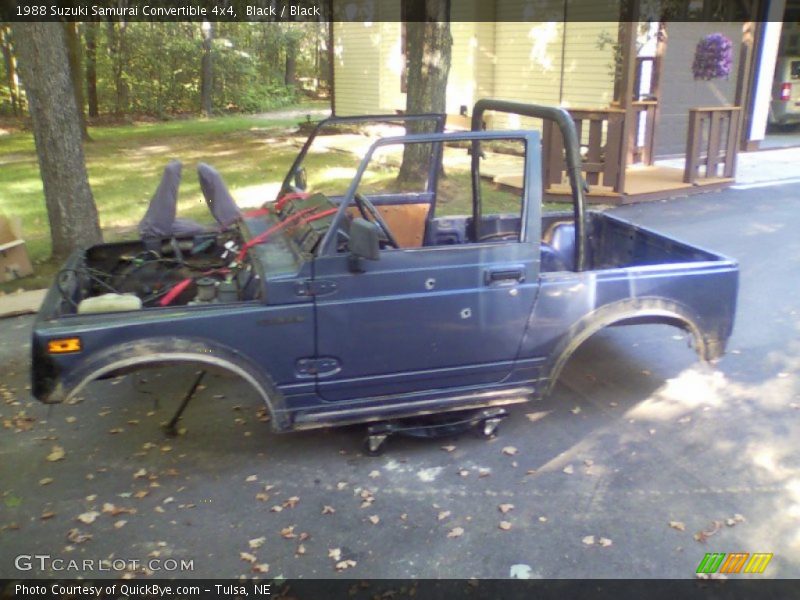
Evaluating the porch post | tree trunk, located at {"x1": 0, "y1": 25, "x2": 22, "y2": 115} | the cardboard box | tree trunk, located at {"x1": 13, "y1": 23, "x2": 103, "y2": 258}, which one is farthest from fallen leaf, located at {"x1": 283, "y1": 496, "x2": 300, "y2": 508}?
tree trunk, located at {"x1": 0, "y1": 25, "x2": 22, "y2": 115}

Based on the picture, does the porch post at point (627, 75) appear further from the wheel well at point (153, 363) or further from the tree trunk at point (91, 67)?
the tree trunk at point (91, 67)

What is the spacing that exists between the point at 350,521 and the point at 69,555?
1320 millimetres

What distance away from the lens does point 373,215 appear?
167 inches

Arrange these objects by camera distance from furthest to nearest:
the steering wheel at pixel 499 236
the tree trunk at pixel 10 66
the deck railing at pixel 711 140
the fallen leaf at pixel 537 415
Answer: the tree trunk at pixel 10 66, the deck railing at pixel 711 140, the steering wheel at pixel 499 236, the fallen leaf at pixel 537 415

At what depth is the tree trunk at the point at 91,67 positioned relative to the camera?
25031mm

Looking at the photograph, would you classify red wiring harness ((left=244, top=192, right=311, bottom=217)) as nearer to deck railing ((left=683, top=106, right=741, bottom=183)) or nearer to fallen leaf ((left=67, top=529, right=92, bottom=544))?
fallen leaf ((left=67, top=529, right=92, bottom=544))

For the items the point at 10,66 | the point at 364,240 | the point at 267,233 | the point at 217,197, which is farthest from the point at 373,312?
the point at 10,66

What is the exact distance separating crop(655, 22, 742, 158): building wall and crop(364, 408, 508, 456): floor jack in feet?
36.8

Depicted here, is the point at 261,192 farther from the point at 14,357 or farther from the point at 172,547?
the point at 172,547

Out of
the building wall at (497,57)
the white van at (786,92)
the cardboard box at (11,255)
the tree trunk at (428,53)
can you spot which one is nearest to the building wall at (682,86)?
the building wall at (497,57)

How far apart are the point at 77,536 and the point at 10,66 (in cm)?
2648

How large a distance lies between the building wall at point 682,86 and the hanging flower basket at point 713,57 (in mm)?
542

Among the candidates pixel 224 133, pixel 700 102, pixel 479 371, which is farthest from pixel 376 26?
pixel 479 371

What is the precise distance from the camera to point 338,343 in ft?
12.5
